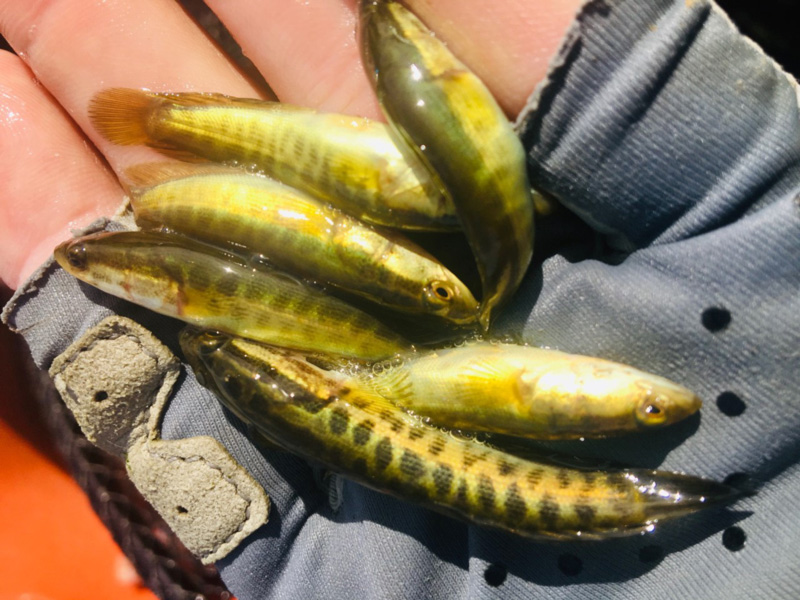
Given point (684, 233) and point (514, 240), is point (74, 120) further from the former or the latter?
point (684, 233)

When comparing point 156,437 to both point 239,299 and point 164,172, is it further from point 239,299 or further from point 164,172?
point 164,172

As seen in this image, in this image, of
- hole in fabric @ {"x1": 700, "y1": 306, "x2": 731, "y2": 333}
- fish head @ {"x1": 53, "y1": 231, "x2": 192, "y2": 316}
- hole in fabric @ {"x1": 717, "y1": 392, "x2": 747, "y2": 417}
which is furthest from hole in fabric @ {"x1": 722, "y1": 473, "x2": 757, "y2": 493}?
fish head @ {"x1": 53, "y1": 231, "x2": 192, "y2": 316}

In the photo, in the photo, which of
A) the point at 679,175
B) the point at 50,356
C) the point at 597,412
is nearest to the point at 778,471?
the point at 597,412

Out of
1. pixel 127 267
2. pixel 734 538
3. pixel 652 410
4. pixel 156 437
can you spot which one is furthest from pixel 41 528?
pixel 734 538

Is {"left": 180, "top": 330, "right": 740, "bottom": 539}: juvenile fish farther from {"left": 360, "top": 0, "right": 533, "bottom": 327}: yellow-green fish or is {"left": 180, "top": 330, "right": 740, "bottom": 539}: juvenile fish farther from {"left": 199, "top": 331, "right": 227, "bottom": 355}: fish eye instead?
{"left": 360, "top": 0, "right": 533, "bottom": 327}: yellow-green fish

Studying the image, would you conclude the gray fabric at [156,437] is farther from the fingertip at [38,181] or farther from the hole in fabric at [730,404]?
the hole in fabric at [730,404]

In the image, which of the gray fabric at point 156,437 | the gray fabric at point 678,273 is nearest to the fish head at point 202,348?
the gray fabric at point 156,437
